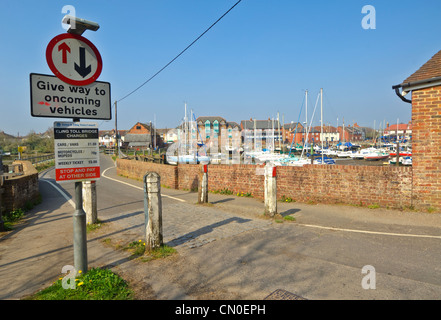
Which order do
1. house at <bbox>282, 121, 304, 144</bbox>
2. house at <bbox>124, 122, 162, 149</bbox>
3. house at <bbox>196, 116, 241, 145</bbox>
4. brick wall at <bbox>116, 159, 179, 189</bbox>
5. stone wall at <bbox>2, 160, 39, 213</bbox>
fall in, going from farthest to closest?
house at <bbox>282, 121, 304, 144</bbox> < house at <bbox>124, 122, 162, 149</bbox> < house at <bbox>196, 116, 241, 145</bbox> < brick wall at <bbox>116, 159, 179, 189</bbox> < stone wall at <bbox>2, 160, 39, 213</bbox>

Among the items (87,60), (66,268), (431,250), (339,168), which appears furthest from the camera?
(339,168)

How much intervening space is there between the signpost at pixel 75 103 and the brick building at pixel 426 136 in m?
7.93

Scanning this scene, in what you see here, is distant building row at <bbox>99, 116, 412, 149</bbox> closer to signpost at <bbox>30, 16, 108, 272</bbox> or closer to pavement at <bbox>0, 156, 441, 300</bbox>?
pavement at <bbox>0, 156, 441, 300</bbox>

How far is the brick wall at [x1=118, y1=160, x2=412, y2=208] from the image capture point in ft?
26.6

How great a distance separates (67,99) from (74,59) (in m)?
0.58

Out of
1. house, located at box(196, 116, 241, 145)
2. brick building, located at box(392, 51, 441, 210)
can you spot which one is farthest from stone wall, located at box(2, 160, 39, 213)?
house, located at box(196, 116, 241, 145)

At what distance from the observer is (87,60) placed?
410 centimetres

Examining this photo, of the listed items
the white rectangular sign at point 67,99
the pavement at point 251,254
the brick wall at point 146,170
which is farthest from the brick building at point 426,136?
the brick wall at point 146,170

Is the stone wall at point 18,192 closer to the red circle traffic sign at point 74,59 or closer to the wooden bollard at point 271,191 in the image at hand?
the red circle traffic sign at point 74,59

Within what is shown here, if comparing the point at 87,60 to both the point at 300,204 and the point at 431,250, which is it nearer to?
the point at 431,250

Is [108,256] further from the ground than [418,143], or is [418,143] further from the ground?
[418,143]

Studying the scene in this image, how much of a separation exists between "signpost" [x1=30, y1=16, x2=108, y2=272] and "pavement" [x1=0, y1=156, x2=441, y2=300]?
1.17 m

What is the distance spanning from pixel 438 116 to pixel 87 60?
8.39 meters
